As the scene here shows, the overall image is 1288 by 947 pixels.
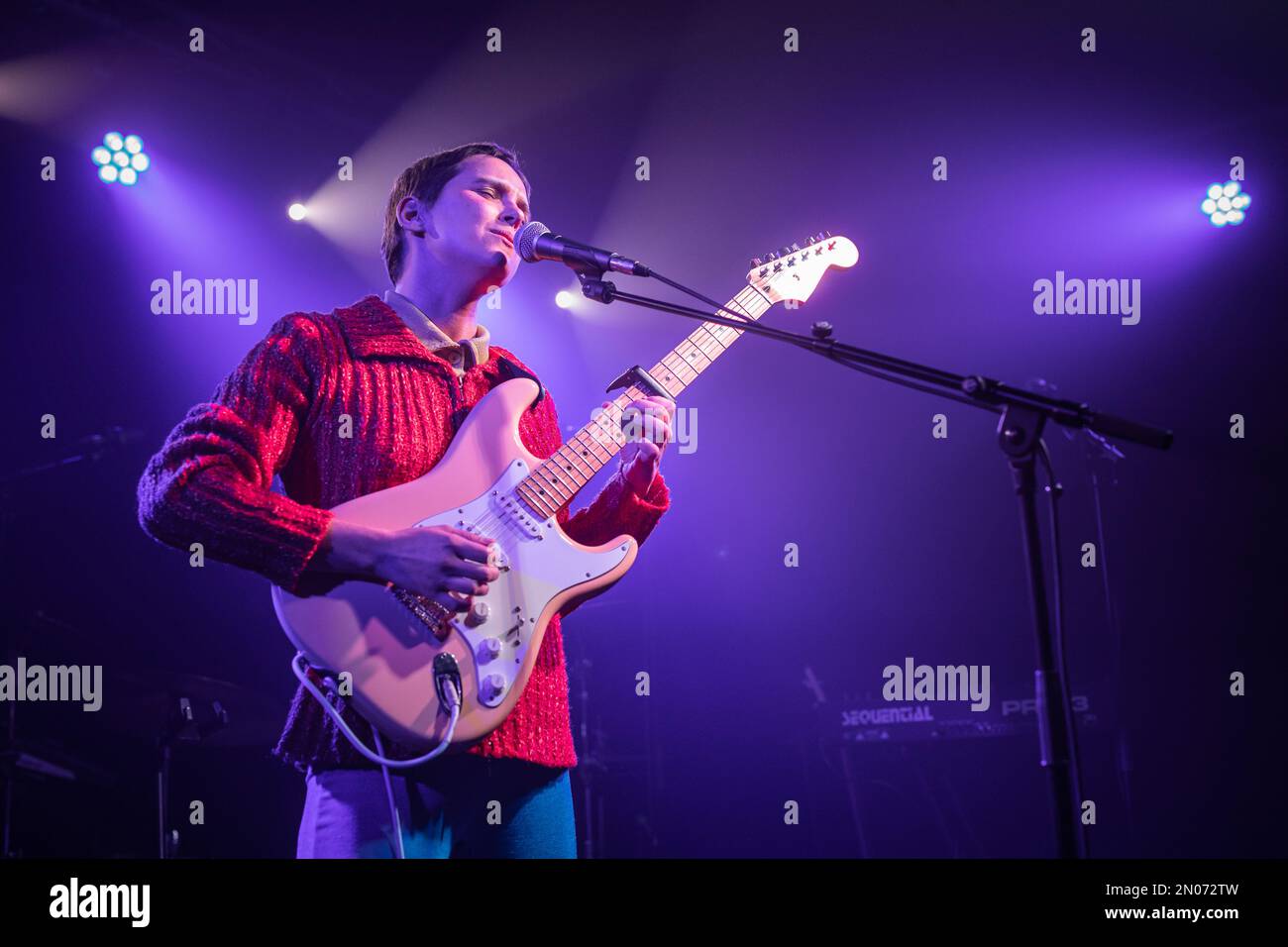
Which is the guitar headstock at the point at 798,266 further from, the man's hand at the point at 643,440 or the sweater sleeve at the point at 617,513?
the sweater sleeve at the point at 617,513

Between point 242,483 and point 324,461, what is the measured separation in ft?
0.69

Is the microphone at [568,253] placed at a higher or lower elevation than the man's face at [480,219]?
lower

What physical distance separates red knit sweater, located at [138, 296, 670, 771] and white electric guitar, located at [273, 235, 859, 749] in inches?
2.3

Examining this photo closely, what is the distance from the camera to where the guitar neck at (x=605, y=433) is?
2.30m

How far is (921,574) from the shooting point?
445 cm

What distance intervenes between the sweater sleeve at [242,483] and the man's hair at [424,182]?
1.94ft

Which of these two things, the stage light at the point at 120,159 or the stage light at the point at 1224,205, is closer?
the stage light at the point at 120,159

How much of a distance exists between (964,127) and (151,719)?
3531mm
